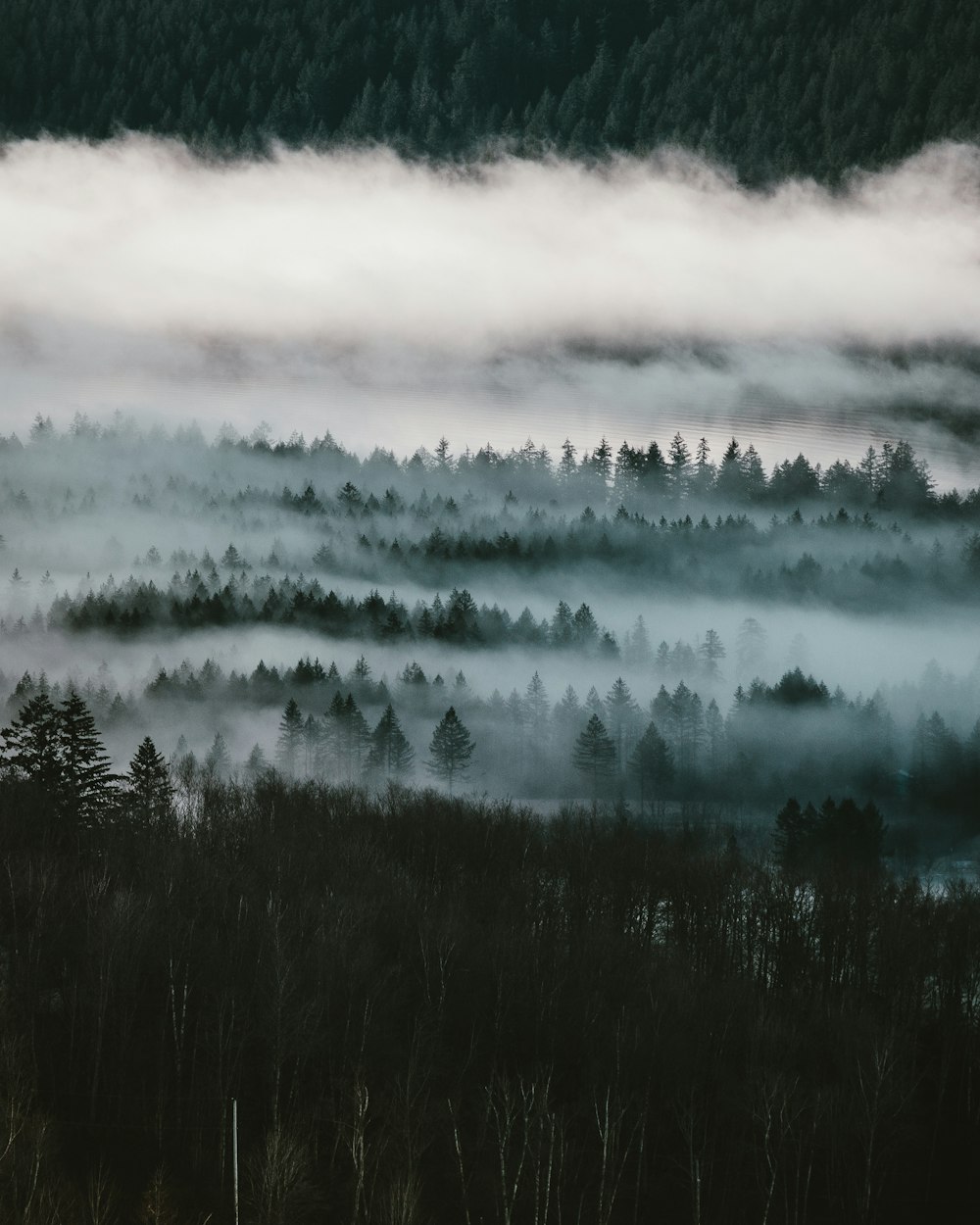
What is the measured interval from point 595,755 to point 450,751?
2301 centimetres

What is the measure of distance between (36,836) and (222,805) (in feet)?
90.3

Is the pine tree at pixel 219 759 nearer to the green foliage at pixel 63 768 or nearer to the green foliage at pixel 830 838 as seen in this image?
the green foliage at pixel 830 838

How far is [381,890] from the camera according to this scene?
87062mm

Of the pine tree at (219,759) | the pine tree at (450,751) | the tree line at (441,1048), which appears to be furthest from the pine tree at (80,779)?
the pine tree at (450,751)

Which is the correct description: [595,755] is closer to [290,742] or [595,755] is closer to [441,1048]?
[290,742]

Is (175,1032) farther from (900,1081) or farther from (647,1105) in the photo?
(900,1081)

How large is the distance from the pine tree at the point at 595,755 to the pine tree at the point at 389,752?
2469 centimetres

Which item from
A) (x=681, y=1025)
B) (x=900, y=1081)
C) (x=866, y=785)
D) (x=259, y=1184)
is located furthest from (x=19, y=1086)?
(x=866, y=785)

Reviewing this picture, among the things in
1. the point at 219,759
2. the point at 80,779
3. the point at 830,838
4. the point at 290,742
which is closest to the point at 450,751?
the point at 290,742

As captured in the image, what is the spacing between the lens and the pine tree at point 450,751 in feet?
591

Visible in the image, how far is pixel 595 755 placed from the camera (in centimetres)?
19075

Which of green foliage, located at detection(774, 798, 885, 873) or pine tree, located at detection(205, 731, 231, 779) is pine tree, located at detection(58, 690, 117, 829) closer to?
green foliage, located at detection(774, 798, 885, 873)

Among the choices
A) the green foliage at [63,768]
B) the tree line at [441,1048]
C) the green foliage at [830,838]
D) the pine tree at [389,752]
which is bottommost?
the tree line at [441,1048]

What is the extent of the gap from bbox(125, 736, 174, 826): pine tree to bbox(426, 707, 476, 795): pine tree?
7001 centimetres
